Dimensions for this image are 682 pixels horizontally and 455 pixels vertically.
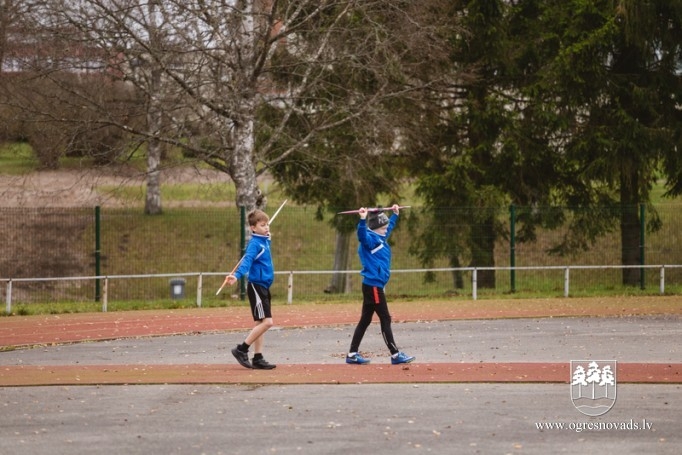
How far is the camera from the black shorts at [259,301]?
12797 mm

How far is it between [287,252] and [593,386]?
85.0 feet

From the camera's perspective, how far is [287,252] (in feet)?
121

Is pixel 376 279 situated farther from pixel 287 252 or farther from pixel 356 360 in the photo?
pixel 287 252

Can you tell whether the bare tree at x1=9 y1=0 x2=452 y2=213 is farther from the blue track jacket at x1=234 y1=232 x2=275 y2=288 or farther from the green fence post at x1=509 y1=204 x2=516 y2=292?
the blue track jacket at x1=234 y1=232 x2=275 y2=288

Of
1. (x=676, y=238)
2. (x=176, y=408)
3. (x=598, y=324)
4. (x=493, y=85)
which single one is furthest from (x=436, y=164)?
(x=176, y=408)

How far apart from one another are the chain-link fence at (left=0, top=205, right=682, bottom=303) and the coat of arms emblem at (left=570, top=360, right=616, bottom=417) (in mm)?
11221

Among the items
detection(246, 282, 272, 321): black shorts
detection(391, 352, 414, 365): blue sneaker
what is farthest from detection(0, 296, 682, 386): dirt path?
detection(246, 282, 272, 321): black shorts

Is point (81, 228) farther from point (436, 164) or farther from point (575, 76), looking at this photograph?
point (575, 76)

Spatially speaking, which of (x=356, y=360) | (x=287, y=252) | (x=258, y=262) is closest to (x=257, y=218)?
(x=258, y=262)

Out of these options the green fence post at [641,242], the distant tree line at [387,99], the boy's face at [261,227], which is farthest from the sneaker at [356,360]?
the green fence post at [641,242]

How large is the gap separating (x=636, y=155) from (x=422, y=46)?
21.1 ft

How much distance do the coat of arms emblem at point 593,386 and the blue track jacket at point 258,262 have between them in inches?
139

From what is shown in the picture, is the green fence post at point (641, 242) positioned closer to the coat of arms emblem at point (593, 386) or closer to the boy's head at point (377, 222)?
the coat of arms emblem at point (593, 386)

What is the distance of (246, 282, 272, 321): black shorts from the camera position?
12797 millimetres
